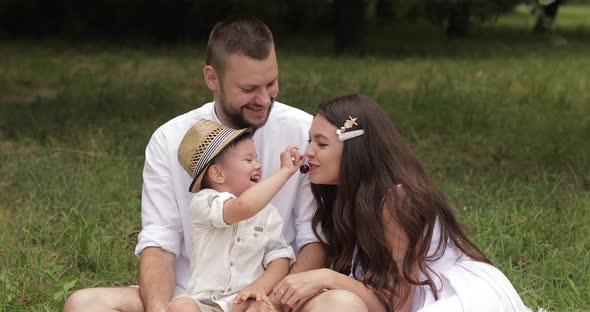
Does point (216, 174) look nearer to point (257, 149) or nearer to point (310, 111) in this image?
point (257, 149)

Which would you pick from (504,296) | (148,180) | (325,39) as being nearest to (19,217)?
(148,180)

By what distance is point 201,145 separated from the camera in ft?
10.6

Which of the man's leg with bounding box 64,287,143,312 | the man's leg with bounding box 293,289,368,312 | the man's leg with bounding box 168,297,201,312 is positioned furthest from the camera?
the man's leg with bounding box 64,287,143,312

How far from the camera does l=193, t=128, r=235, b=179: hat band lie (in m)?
3.19

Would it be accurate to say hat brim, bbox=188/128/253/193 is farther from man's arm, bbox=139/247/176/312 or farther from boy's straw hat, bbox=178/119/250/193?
man's arm, bbox=139/247/176/312

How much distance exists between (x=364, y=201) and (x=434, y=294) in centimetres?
42

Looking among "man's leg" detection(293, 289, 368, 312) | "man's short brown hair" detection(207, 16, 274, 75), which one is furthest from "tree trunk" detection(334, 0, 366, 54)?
"man's leg" detection(293, 289, 368, 312)

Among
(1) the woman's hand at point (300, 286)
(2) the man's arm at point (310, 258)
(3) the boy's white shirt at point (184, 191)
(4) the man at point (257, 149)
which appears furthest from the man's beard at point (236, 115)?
(1) the woman's hand at point (300, 286)

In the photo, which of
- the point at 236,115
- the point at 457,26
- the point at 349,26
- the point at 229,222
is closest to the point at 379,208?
the point at 229,222

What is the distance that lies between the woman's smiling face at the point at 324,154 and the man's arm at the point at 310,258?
28cm

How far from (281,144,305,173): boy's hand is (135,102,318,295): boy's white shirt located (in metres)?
0.28

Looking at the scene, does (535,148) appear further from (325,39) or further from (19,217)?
(325,39)

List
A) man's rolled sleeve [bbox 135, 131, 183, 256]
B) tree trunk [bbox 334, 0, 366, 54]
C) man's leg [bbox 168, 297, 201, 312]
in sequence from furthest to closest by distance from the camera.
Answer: tree trunk [bbox 334, 0, 366, 54]
man's rolled sleeve [bbox 135, 131, 183, 256]
man's leg [bbox 168, 297, 201, 312]

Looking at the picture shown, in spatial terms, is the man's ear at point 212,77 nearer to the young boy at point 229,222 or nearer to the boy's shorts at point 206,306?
the young boy at point 229,222
